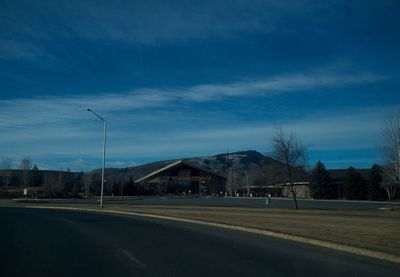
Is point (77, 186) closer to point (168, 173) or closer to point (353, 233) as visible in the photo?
point (168, 173)

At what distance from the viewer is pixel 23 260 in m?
10.2

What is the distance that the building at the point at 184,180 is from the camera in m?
101

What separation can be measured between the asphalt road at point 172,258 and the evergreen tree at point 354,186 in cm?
5790

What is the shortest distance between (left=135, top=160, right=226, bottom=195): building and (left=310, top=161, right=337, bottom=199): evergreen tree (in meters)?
30.3

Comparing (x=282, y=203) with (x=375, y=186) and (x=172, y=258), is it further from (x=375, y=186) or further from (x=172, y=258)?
(x=172, y=258)

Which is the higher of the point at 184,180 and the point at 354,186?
the point at 184,180

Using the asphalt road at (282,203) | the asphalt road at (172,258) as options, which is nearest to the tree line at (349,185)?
the asphalt road at (282,203)

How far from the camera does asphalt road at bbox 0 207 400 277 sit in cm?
888

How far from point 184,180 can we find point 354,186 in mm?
43736

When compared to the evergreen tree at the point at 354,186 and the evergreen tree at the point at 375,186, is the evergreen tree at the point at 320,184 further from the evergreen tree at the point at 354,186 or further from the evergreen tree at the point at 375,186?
the evergreen tree at the point at 375,186

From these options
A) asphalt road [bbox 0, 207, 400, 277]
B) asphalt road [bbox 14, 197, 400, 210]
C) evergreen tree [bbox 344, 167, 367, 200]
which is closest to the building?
evergreen tree [bbox 344, 167, 367, 200]

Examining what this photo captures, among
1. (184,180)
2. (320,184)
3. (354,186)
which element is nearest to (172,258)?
(354,186)

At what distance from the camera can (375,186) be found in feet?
216

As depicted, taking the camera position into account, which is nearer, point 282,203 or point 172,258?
point 172,258
